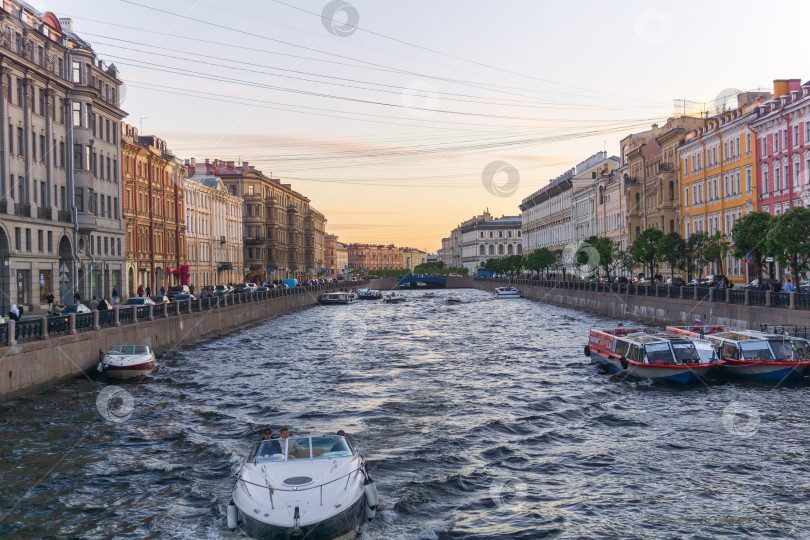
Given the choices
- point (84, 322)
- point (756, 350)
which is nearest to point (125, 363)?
point (84, 322)

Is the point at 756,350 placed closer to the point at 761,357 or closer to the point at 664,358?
the point at 761,357

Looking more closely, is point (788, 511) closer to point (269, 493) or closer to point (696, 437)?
point (696, 437)

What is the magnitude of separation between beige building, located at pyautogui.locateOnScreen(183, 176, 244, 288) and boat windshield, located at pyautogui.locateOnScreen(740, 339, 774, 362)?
70.1m

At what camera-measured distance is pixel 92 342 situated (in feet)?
99.0

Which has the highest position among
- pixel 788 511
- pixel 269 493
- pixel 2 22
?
pixel 2 22

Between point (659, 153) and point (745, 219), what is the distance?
40.8 meters

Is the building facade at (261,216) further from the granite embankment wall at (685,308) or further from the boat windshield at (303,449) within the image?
the boat windshield at (303,449)

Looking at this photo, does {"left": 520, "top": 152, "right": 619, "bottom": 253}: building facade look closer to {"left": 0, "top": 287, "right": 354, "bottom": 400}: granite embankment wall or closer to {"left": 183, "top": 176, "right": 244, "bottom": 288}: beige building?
{"left": 183, "top": 176, "right": 244, "bottom": 288}: beige building

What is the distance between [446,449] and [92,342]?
16.8 m

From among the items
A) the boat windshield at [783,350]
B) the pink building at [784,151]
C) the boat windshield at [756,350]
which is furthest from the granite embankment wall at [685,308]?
the pink building at [784,151]

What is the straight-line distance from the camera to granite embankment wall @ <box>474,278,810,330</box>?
113ft

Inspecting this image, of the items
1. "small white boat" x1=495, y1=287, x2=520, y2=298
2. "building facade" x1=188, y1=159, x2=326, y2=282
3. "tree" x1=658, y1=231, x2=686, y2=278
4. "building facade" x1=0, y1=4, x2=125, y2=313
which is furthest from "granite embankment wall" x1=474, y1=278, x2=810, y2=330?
"building facade" x1=188, y1=159, x2=326, y2=282

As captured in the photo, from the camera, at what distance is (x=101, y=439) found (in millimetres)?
20438

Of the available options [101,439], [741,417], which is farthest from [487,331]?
[101,439]
